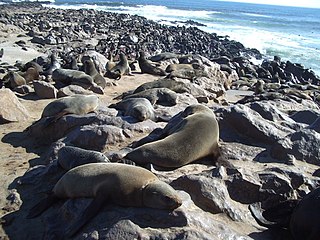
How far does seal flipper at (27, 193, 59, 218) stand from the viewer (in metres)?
4.51

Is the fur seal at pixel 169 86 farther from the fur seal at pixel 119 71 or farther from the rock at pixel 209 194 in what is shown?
the rock at pixel 209 194

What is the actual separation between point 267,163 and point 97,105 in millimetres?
3969

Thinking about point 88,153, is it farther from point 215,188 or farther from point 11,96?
point 11,96

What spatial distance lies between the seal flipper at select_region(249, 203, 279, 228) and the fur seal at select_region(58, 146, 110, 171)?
184 cm

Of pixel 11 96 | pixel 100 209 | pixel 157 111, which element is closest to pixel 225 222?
pixel 100 209

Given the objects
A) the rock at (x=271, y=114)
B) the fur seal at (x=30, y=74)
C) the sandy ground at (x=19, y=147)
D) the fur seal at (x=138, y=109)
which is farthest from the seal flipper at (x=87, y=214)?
the fur seal at (x=30, y=74)

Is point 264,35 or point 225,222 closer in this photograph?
point 225,222

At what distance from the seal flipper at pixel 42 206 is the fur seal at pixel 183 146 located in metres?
1.02

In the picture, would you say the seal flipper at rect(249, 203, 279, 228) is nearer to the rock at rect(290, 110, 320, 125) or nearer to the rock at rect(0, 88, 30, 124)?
the rock at rect(290, 110, 320, 125)

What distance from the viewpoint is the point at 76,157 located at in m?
5.17

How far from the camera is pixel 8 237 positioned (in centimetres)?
421

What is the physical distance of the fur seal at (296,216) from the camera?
387 centimetres

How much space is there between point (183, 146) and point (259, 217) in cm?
131

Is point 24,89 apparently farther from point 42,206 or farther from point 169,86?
point 42,206
